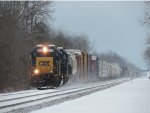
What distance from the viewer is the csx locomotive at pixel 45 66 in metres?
32.6

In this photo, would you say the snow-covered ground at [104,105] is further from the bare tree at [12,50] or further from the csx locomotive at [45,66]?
the bare tree at [12,50]

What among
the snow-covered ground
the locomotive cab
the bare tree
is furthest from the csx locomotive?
the snow-covered ground

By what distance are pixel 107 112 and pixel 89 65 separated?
4405cm

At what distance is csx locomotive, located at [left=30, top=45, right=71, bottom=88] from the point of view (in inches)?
1282

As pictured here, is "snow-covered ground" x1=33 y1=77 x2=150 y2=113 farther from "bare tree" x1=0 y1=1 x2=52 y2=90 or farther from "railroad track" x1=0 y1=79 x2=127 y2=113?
"bare tree" x1=0 y1=1 x2=52 y2=90

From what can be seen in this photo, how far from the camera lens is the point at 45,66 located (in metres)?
32.9

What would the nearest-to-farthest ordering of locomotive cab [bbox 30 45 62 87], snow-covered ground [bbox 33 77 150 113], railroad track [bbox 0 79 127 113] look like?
snow-covered ground [bbox 33 77 150 113] < railroad track [bbox 0 79 127 113] < locomotive cab [bbox 30 45 62 87]

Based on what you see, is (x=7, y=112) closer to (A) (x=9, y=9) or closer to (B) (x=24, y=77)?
(B) (x=24, y=77)

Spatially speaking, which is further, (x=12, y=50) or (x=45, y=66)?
(x=12, y=50)

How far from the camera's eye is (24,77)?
39438 mm

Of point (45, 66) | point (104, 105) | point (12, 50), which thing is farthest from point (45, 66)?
point (104, 105)

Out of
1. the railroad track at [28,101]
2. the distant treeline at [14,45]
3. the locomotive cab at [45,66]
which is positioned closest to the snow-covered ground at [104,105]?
the railroad track at [28,101]

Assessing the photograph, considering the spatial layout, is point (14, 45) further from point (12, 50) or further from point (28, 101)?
point (28, 101)

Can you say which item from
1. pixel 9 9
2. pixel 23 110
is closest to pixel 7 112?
pixel 23 110
